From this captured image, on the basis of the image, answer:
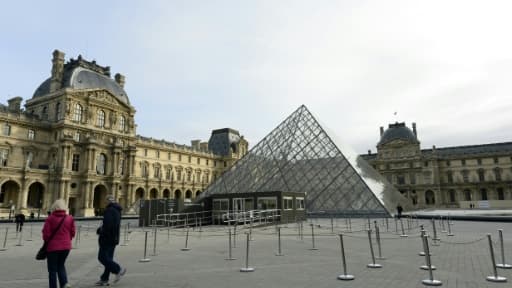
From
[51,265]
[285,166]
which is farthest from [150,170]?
[51,265]

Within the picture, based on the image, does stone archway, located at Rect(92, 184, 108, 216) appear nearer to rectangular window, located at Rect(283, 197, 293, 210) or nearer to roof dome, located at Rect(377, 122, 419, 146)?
rectangular window, located at Rect(283, 197, 293, 210)

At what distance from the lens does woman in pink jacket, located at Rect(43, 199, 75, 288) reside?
509cm

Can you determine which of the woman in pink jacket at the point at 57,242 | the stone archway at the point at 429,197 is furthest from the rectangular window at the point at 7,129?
the stone archway at the point at 429,197

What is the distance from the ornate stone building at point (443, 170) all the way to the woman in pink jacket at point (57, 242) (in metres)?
71.0

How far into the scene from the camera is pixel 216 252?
33.3ft

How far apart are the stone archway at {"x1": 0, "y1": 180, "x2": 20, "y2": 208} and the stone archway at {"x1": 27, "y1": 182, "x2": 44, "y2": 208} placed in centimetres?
193

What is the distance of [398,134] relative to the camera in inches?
2933

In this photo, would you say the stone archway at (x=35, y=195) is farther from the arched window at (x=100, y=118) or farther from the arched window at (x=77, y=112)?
the arched window at (x=100, y=118)

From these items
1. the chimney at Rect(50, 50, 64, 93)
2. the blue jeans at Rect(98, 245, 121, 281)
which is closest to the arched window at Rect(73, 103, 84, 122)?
the chimney at Rect(50, 50, 64, 93)

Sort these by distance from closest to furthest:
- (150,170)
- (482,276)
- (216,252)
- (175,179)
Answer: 1. (482,276)
2. (216,252)
3. (150,170)
4. (175,179)

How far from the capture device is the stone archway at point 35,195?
Answer: 135 ft

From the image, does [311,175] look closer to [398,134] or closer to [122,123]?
[122,123]

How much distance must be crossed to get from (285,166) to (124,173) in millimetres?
29681

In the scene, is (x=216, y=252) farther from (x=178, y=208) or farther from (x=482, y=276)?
(x=178, y=208)
